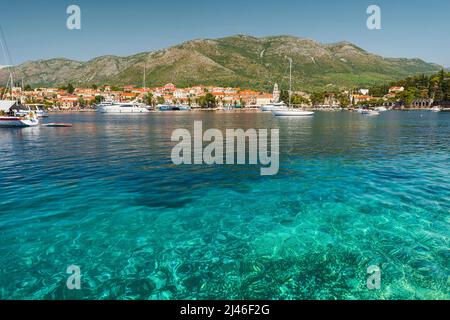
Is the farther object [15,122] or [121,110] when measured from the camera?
[121,110]

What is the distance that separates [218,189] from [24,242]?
909 cm

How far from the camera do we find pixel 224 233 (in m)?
10.6

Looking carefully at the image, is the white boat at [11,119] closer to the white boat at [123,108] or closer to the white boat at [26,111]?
the white boat at [26,111]

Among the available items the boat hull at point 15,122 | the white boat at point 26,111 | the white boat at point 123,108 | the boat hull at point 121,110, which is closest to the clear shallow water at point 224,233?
the boat hull at point 15,122

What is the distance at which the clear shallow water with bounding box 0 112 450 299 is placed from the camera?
7547 millimetres

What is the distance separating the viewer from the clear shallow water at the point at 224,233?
755 cm

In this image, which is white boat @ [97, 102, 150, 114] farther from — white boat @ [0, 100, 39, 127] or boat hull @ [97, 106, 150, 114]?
white boat @ [0, 100, 39, 127]

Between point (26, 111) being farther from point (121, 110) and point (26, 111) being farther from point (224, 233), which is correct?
point (224, 233)

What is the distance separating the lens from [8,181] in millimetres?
17250

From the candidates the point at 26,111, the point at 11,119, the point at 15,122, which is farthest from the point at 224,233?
the point at 26,111

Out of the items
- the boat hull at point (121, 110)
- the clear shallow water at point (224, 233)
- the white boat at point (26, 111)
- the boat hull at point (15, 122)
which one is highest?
the boat hull at point (121, 110)
